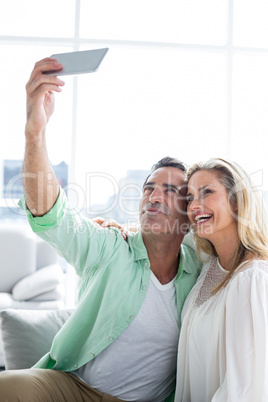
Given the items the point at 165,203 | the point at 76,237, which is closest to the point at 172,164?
the point at 165,203

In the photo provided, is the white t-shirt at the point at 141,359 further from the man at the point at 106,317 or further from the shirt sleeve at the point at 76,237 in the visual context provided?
the shirt sleeve at the point at 76,237

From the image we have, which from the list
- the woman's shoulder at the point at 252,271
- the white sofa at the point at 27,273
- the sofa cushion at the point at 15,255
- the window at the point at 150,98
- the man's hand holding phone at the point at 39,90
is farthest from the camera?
the window at the point at 150,98

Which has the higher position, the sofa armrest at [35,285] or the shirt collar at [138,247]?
the shirt collar at [138,247]

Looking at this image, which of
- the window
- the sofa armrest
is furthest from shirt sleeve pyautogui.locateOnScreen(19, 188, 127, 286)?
the window

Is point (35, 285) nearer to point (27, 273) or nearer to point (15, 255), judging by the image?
point (27, 273)

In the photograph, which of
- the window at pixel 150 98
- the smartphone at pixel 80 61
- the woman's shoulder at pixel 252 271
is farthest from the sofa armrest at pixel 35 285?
the smartphone at pixel 80 61

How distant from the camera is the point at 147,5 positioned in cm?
466

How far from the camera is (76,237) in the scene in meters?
1.74

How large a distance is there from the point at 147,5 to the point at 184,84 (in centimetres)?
86

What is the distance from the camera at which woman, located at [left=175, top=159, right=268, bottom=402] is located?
4.79 ft

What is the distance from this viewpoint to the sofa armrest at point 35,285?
3.69 meters

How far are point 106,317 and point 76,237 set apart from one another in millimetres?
330

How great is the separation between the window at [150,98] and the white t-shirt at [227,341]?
3.08 metres

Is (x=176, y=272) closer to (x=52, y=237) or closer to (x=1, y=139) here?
(x=52, y=237)
